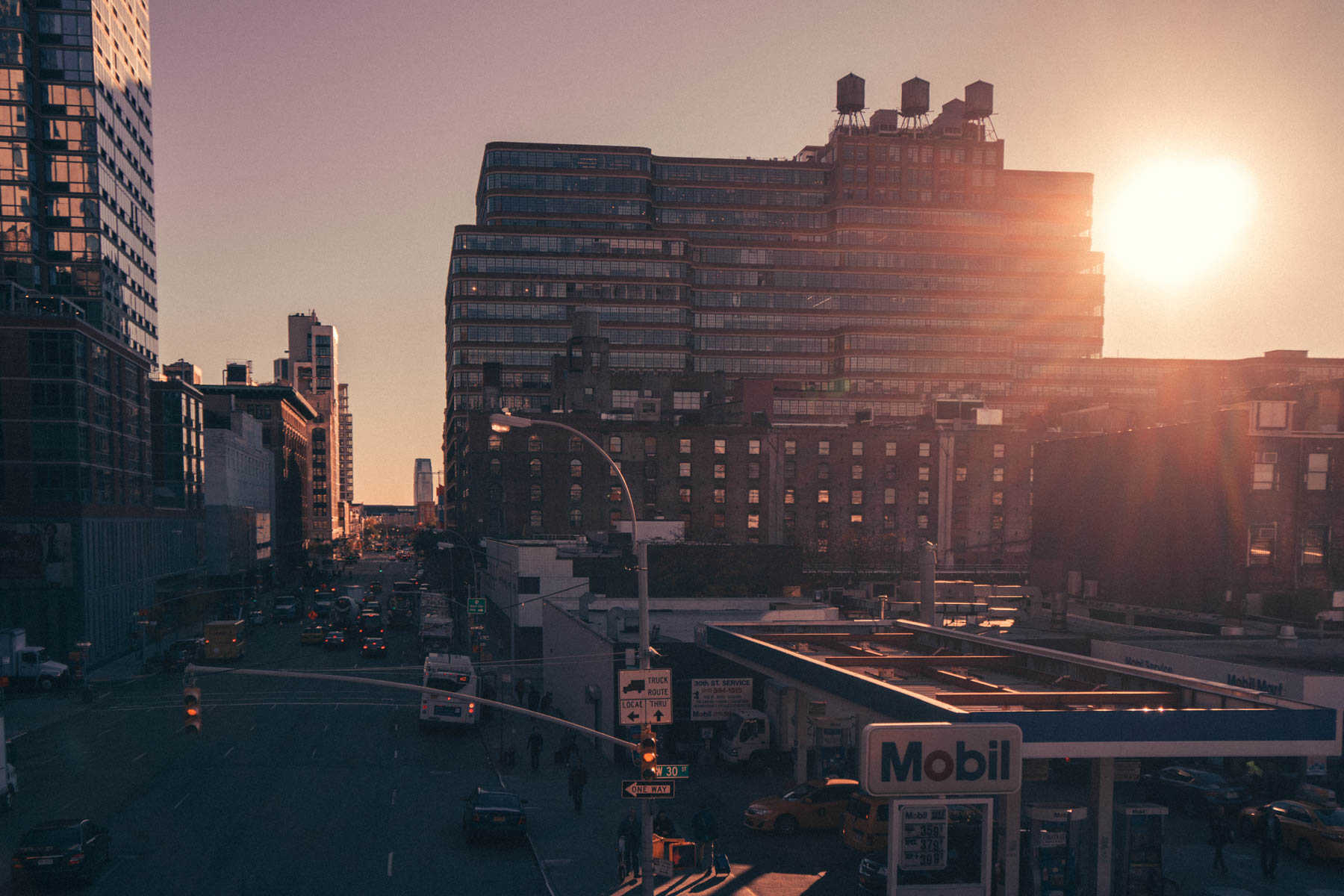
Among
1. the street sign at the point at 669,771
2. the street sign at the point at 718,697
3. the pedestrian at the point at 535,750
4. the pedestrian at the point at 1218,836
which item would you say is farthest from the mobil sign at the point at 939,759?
the pedestrian at the point at 535,750

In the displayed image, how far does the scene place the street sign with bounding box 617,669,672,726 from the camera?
63.8 ft

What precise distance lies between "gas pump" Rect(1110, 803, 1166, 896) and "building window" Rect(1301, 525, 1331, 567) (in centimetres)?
3379

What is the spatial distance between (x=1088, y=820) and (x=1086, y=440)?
159 ft

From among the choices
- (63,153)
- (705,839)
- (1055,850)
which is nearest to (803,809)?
(705,839)

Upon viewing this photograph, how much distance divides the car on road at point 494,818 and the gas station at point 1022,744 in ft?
31.5

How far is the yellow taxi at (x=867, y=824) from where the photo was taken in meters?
27.3

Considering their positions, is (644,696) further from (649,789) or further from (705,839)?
(705,839)

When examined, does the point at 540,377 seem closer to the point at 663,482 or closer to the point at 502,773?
the point at 663,482

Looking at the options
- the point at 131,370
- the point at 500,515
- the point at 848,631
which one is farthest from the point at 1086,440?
the point at 131,370

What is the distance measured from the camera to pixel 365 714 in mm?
49812

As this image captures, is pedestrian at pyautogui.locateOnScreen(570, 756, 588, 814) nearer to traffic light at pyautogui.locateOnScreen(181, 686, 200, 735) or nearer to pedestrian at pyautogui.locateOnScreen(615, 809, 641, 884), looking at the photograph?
pedestrian at pyautogui.locateOnScreen(615, 809, 641, 884)

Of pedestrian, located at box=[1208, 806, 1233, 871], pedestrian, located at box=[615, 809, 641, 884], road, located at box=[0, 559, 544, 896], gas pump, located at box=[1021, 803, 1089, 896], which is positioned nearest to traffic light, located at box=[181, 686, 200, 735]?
road, located at box=[0, 559, 544, 896]

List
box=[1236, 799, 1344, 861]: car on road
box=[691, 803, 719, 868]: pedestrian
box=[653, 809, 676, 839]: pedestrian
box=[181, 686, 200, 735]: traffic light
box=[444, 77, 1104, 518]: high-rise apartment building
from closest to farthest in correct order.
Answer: box=[181, 686, 200, 735]: traffic light < box=[691, 803, 719, 868]: pedestrian < box=[653, 809, 676, 839]: pedestrian < box=[1236, 799, 1344, 861]: car on road < box=[444, 77, 1104, 518]: high-rise apartment building

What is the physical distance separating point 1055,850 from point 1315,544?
3658 centimetres
